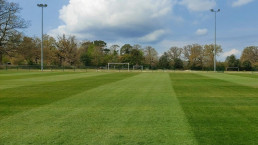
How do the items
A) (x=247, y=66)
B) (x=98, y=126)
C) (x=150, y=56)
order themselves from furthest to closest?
(x=150, y=56)
(x=247, y=66)
(x=98, y=126)

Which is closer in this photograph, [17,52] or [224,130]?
[224,130]

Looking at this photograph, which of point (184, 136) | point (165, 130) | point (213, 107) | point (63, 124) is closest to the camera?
point (184, 136)

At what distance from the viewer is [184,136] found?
16.6ft

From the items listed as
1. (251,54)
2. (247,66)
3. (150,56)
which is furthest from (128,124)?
(251,54)

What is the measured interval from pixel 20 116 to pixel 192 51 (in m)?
81.9

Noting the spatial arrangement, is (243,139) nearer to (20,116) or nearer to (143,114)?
(143,114)

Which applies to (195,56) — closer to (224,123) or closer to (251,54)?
(251,54)

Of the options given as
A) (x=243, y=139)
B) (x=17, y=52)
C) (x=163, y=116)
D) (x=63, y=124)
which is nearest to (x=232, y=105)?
(x=163, y=116)

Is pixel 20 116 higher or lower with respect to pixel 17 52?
lower

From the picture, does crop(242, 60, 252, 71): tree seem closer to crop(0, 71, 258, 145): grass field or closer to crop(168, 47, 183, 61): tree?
crop(168, 47, 183, 61): tree

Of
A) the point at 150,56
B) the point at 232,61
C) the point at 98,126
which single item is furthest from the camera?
the point at 150,56

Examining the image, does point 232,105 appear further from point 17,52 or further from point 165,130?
point 17,52

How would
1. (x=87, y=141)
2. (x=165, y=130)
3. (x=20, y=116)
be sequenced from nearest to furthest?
(x=87, y=141), (x=165, y=130), (x=20, y=116)

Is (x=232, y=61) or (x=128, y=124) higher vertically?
(x=232, y=61)
